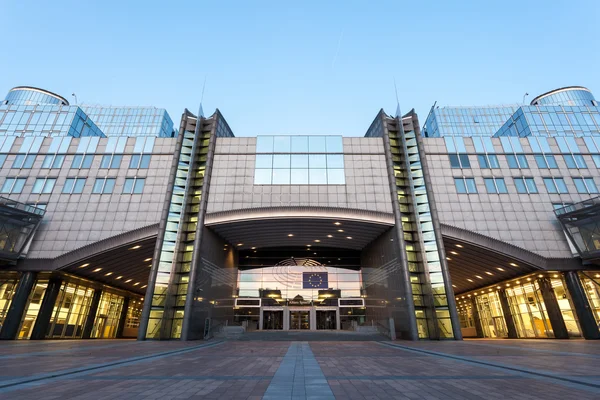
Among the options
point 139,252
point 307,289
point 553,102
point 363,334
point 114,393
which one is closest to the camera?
point 114,393

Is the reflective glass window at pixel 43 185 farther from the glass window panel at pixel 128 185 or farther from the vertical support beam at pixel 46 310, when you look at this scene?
the vertical support beam at pixel 46 310

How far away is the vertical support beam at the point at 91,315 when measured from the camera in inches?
1496

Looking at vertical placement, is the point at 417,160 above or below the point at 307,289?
above

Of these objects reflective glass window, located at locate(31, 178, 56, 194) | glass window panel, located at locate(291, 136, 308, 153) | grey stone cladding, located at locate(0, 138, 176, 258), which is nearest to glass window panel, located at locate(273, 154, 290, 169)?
glass window panel, located at locate(291, 136, 308, 153)

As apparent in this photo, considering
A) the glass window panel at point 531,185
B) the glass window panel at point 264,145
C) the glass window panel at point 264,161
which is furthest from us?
the glass window panel at point 264,145

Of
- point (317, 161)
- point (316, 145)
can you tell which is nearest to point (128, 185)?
point (317, 161)

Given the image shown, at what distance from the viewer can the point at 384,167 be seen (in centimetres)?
3672

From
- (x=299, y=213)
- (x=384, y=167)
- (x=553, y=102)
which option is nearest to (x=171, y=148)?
(x=299, y=213)

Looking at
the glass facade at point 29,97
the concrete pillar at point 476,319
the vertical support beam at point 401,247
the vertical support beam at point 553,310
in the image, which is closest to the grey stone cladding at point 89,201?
the vertical support beam at point 401,247

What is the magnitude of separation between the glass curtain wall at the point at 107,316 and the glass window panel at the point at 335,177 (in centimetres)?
3399

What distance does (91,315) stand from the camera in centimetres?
3888

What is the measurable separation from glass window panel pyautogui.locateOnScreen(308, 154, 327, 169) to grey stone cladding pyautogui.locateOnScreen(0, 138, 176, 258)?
1661cm

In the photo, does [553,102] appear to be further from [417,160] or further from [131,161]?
[131,161]

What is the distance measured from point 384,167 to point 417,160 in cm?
389
